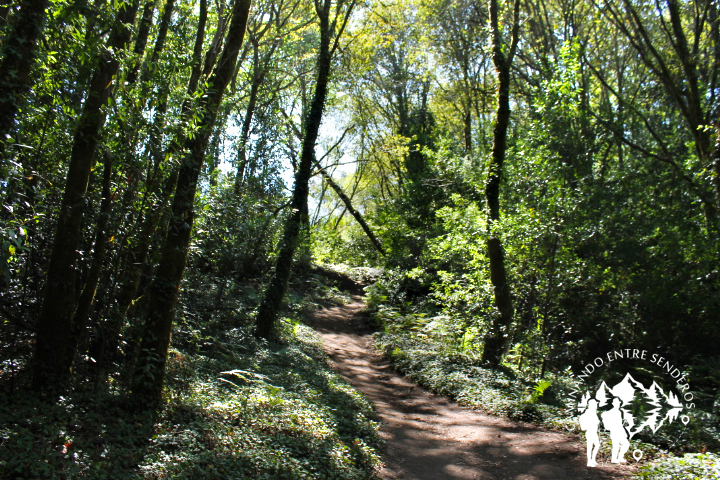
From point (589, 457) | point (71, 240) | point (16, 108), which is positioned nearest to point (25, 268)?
point (71, 240)

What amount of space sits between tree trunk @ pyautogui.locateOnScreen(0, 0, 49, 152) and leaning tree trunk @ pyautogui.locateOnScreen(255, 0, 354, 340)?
8988 mm

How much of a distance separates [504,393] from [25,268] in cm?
832

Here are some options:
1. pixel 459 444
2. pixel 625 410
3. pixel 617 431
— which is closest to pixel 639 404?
pixel 625 410

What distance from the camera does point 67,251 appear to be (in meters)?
5.34

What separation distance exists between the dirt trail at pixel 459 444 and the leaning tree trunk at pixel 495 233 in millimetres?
2164

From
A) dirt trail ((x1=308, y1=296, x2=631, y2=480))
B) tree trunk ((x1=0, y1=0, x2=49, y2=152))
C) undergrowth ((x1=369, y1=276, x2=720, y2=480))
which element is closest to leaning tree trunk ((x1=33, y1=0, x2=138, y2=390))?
tree trunk ((x1=0, y1=0, x2=49, y2=152))

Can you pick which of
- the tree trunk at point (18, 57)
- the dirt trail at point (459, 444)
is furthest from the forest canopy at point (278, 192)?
the dirt trail at point (459, 444)

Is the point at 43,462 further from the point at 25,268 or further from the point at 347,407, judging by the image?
the point at 347,407

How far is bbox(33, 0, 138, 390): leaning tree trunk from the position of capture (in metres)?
5.24

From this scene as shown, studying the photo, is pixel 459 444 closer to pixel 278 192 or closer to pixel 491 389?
pixel 491 389

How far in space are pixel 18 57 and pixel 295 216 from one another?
30.6 feet

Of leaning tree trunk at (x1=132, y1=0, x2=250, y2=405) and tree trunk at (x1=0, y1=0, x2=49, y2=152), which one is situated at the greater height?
tree trunk at (x1=0, y1=0, x2=49, y2=152)

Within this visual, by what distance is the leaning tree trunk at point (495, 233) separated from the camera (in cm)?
1114

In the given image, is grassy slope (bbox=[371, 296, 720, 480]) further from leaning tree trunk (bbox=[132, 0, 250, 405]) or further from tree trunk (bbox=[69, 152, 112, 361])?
tree trunk (bbox=[69, 152, 112, 361])
